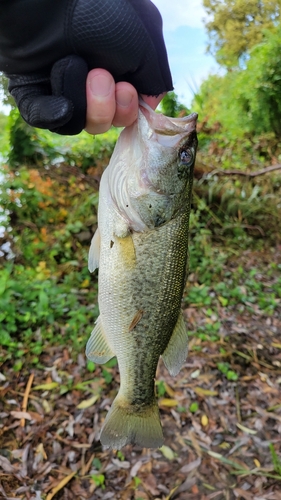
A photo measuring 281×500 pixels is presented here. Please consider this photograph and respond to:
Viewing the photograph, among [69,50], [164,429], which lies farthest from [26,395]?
[69,50]

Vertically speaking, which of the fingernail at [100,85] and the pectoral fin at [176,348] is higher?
the fingernail at [100,85]

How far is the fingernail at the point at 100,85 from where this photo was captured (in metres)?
1.15

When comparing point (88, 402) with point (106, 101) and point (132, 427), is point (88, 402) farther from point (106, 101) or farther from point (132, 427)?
point (106, 101)

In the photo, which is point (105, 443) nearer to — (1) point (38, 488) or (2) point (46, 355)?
(1) point (38, 488)

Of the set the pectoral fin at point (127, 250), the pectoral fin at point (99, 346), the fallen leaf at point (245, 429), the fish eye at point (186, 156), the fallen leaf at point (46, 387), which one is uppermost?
the fish eye at point (186, 156)

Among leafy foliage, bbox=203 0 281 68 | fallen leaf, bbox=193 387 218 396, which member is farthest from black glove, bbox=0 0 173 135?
leafy foliage, bbox=203 0 281 68

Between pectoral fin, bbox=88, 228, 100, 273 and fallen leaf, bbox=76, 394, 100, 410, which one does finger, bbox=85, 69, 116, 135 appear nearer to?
pectoral fin, bbox=88, 228, 100, 273

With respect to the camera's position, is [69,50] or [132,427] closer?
[69,50]

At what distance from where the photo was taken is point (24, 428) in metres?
2.91

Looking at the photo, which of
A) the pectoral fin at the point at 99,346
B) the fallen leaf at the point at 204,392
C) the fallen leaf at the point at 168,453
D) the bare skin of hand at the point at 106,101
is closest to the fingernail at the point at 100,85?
the bare skin of hand at the point at 106,101

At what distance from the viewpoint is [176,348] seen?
171cm

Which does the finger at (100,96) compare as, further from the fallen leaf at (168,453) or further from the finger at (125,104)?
the fallen leaf at (168,453)

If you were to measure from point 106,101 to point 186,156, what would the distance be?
427 mm

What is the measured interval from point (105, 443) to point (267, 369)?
91.1 inches
